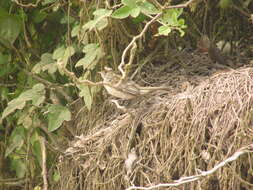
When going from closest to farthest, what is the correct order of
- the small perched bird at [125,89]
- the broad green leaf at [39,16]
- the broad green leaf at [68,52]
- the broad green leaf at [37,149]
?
the small perched bird at [125,89]
the broad green leaf at [68,52]
the broad green leaf at [37,149]
the broad green leaf at [39,16]

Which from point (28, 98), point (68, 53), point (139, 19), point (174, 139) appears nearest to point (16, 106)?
point (28, 98)

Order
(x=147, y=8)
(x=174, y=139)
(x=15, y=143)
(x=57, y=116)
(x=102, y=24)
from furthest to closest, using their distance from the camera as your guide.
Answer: (x=15, y=143), (x=57, y=116), (x=102, y=24), (x=147, y=8), (x=174, y=139)

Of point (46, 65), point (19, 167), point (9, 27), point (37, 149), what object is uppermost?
point (9, 27)

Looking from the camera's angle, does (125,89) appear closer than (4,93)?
Yes

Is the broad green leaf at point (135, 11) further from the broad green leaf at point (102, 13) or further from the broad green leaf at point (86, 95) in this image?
the broad green leaf at point (86, 95)

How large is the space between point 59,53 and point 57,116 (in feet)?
0.81

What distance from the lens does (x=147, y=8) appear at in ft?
6.02

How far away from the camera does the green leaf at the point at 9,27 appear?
2.26 m

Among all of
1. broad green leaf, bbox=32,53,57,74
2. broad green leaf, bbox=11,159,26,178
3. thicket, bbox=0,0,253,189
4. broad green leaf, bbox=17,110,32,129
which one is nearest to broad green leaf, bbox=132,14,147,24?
thicket, bbox=0,0,253,189

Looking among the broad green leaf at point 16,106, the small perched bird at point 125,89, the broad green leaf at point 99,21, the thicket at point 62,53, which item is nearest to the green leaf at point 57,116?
the thicket at point 62,53

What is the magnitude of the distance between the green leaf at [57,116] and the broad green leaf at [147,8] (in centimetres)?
48

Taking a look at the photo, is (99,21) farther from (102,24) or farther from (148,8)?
(148,8)

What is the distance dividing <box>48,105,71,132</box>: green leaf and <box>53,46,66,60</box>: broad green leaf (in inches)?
7.4

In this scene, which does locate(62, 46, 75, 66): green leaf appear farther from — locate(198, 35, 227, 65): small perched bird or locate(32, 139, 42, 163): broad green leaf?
locate(198, 35, 227, 65): small perched bird
